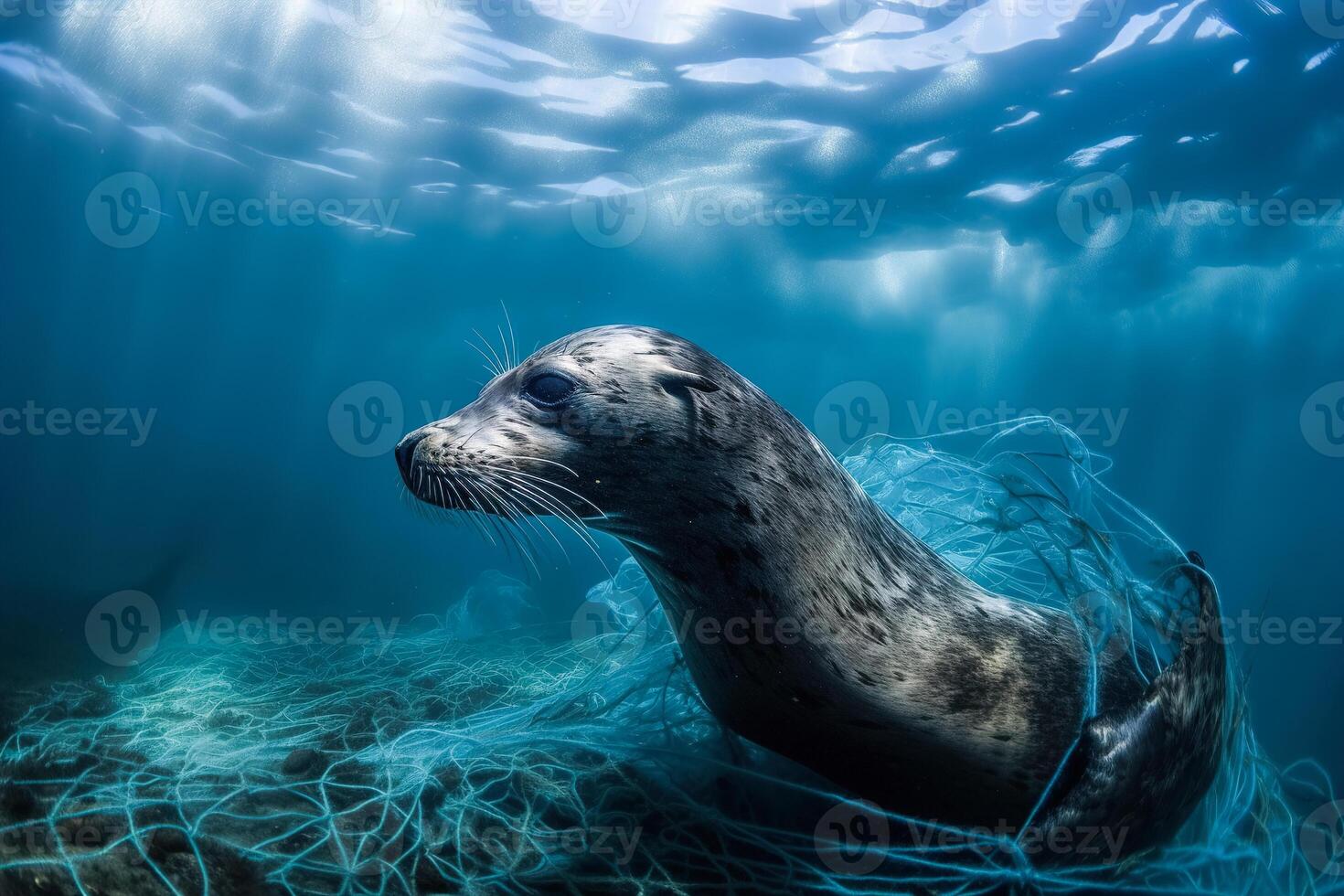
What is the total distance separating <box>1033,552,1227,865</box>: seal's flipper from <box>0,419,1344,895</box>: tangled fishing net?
0.40 ft

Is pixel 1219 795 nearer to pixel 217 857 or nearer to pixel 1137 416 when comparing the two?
pixel 217 857

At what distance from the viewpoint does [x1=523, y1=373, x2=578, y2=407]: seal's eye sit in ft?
6.19

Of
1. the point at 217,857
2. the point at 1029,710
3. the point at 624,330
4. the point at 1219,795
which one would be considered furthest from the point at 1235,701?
the point at 217,857

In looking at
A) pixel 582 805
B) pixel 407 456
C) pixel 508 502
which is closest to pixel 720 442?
pixel 508 502

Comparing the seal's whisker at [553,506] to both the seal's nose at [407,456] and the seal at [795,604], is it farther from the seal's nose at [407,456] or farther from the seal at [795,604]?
the seal's nose at [407,456]

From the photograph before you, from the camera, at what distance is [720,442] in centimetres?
188

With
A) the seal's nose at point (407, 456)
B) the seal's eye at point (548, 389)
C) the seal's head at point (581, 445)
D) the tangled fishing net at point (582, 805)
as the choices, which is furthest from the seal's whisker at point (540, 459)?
the tangled fishing net at point (582, 805)

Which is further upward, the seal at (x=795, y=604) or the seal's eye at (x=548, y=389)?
the seal's eye at (x=548, y=389)

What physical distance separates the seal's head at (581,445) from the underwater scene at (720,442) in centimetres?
1

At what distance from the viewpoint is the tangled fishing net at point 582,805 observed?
1.70m

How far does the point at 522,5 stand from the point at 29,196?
22.0m

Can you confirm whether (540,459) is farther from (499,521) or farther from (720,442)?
(720,442)

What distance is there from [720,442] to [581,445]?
40cm

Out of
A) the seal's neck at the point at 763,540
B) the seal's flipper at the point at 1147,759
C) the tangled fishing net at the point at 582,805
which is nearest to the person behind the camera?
the seal's flipper at the point at 1147,759
